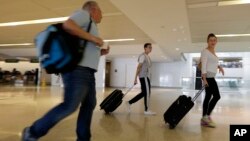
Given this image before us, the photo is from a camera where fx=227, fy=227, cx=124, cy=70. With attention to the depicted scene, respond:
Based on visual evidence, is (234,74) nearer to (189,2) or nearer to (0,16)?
(189,2)

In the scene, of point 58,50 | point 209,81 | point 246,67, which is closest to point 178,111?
point 209,81

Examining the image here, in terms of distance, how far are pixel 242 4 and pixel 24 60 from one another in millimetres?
21868

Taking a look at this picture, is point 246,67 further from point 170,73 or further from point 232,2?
point 232,2

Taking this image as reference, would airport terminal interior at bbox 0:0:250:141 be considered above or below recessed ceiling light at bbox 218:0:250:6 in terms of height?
below

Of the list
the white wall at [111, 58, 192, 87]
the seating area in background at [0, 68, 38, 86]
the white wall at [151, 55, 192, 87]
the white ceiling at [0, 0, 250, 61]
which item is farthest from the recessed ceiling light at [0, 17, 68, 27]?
the white wall at [151, 55, 192, 87]

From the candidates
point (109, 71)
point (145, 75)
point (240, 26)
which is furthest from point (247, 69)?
point (145, 75)

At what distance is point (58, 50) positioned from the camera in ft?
5.25

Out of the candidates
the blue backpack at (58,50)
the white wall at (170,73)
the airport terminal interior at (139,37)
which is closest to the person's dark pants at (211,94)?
A: the airport terminal interior at (139,37)

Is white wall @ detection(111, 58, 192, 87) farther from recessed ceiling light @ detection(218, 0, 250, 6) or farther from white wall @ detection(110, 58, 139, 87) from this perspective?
recessed ceiling light @ detection(218, 0, 250, 6)

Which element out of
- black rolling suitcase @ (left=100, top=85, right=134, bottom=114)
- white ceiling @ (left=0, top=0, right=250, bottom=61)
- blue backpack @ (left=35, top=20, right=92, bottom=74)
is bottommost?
black rolling suitcase @ (left=100, top=85, right=134, bottom=114)

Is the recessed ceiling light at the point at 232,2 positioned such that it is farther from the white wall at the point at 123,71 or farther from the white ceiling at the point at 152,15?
the white wall at the point at 123,71

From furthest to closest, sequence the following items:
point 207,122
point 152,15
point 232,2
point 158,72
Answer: point 158,72 < point 152,15 < point 232,2 < point 207,122

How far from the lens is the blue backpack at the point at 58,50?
1.60 meters

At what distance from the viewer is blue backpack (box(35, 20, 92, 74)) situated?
63.1 inches
